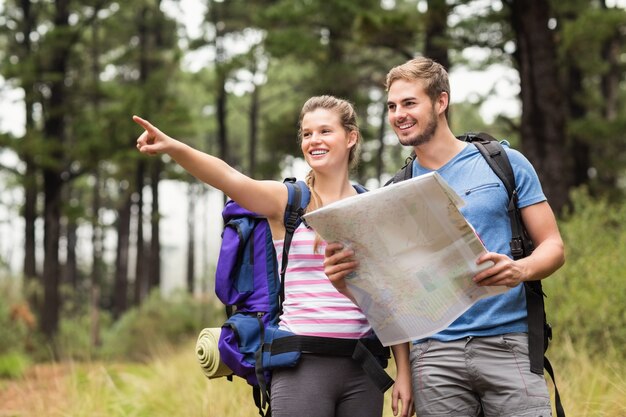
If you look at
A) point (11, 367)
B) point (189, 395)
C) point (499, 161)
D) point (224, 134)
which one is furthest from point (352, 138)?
point (224, 134)

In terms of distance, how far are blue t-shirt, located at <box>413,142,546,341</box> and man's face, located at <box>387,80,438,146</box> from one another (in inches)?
9.7

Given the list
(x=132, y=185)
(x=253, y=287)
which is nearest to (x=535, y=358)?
(x=253, y=287)

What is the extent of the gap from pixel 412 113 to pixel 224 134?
2086 centimetres

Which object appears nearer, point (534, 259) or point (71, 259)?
point (534, 259)

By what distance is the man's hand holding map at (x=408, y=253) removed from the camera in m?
2.59

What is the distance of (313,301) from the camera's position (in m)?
3.00

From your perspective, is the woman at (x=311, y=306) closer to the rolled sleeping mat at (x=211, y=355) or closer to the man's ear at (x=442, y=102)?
the rolled sleeping mat at (x=211, y=355)

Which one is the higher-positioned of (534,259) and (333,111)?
(333,111)

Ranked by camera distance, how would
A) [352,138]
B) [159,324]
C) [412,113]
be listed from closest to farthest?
[412,113] → [352,138] → [159,324]

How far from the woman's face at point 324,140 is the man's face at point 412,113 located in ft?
0.78

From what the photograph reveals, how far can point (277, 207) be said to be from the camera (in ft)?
10.0

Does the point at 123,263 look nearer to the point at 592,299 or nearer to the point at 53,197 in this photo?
the point at 53,197

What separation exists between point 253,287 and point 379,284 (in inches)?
22.9

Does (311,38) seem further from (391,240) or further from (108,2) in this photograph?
(391,240)
